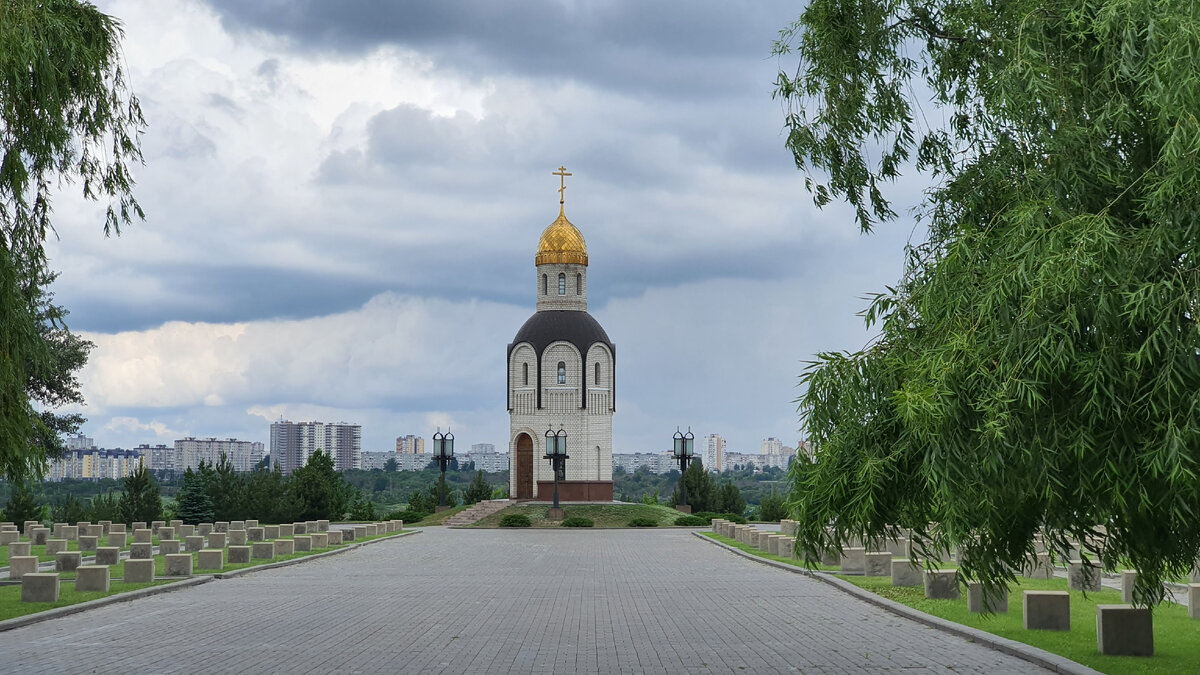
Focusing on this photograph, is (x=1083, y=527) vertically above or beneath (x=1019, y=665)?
above

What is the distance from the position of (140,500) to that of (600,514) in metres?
19.8

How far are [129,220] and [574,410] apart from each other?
50644 millimetres

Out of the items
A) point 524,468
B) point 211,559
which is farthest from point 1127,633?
point 524,468

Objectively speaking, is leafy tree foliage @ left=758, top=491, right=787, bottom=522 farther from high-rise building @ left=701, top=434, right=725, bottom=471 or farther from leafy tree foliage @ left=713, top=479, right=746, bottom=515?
high-rise building @ left=701, top=434, right=725, bottom=471

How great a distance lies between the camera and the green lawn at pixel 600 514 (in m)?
52.7

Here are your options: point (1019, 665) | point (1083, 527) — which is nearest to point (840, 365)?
point (1083, 527)

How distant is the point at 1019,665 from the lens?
12.1 m

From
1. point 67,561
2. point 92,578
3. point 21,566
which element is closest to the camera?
point 92,578

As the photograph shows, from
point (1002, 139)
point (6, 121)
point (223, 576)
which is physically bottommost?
point (223, 576)

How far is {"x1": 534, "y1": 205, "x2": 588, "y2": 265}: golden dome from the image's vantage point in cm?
6662

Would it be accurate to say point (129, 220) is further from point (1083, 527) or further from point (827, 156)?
point (1083, 527)

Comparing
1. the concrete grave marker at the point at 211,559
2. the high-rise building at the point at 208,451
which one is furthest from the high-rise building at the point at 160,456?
the concrete grave marker at the point at 211,559

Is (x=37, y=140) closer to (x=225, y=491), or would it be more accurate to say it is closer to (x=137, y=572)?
(x=137, y=572)

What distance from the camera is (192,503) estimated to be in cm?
5122
